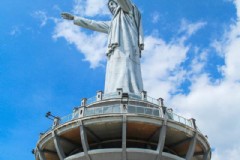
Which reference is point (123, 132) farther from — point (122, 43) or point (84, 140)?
point (122, 43)

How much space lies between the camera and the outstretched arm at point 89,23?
43969mm

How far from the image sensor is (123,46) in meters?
39.9

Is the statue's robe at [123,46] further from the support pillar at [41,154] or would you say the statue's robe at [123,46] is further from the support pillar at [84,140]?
the support pillar at [41,154]

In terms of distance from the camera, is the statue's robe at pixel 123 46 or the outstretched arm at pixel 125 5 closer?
the statue's robe at pixel 123 46

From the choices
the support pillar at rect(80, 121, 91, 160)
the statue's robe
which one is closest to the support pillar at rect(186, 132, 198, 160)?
the statue's robe

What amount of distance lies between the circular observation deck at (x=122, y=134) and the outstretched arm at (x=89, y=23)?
12.7 metres

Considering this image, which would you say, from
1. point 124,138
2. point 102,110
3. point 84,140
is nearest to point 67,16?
point 102,110

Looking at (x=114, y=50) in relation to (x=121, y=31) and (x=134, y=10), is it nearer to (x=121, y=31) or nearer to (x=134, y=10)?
(x=121, y=31)

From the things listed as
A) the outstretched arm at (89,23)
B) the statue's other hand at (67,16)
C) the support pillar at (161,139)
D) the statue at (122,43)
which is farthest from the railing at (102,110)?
the statue's other hand at (67,16)

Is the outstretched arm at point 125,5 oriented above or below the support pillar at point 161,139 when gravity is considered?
above

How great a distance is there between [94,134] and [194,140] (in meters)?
8.08

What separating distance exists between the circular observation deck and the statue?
3.65 m

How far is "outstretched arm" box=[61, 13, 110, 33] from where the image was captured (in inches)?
1731

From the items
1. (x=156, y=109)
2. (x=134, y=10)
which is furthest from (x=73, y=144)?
(x=134, y=10)
